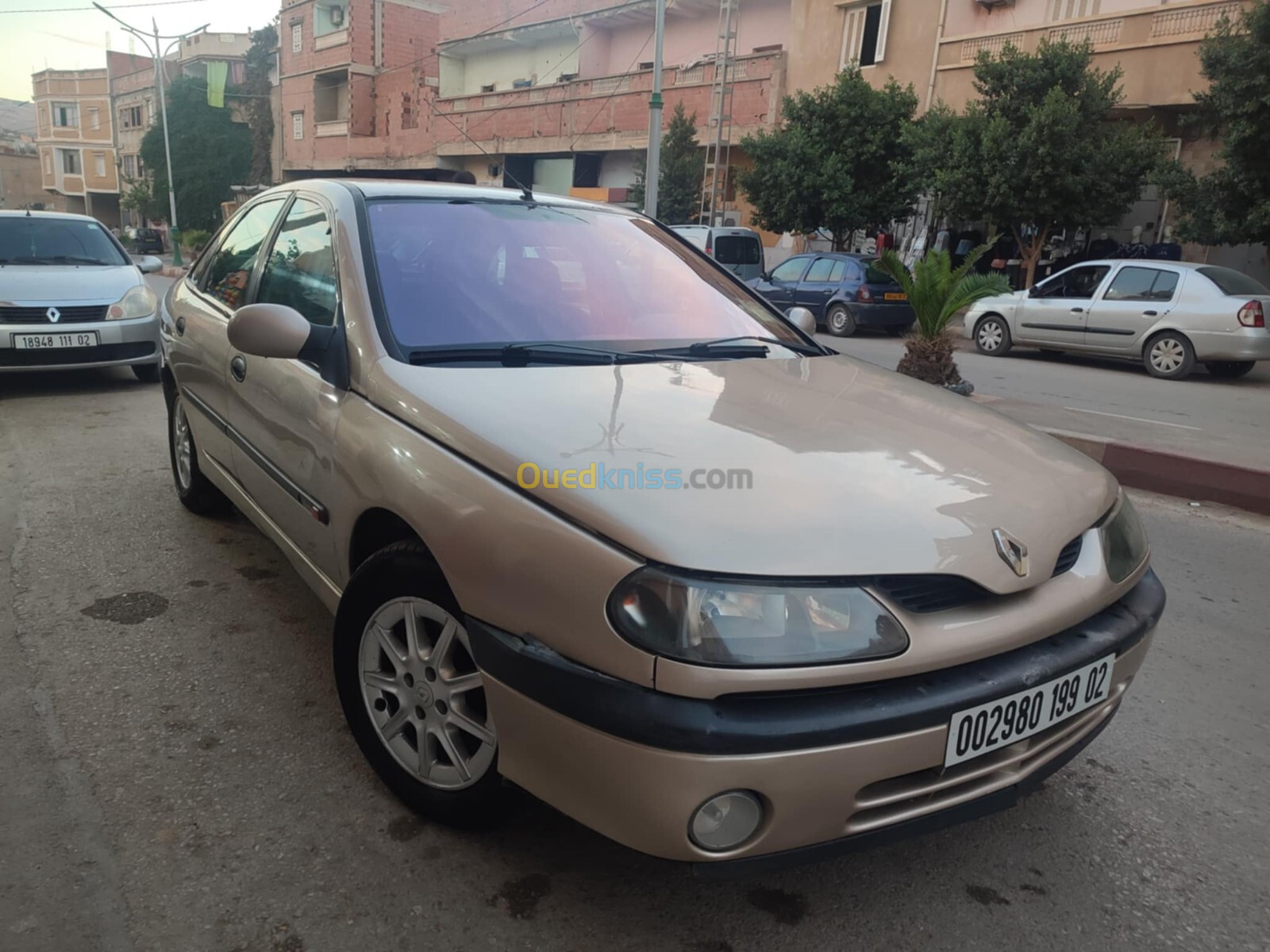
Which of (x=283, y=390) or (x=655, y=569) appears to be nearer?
(x=655, y=569)

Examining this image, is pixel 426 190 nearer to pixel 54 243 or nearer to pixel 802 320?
pixel 802 320

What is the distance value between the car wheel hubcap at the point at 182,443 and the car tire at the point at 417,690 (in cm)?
237

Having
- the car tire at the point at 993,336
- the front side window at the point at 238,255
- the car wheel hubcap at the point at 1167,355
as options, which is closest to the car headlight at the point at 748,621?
the front side window at the point at 238,255

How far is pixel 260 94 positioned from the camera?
4528cm

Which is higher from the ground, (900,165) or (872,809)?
(900,165)

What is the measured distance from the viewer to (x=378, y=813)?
2.22m

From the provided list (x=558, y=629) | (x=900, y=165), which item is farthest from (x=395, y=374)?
(x=900, y=165)

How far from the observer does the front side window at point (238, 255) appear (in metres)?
3.42

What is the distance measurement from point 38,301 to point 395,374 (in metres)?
6.18

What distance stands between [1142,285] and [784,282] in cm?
583

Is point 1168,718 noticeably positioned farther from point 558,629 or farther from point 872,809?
point 558,629

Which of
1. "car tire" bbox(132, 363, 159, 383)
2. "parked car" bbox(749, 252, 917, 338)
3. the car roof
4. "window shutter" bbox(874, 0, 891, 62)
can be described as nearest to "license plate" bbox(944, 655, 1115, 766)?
the car roof

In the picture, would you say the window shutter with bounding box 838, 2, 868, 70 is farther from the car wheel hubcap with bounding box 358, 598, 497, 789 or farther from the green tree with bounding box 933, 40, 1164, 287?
the car wheel hubcap with bounding box 358, 598, 497, 789

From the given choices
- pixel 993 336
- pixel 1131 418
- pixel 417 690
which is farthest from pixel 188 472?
pixel 993 336
